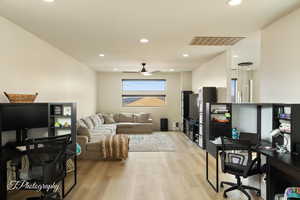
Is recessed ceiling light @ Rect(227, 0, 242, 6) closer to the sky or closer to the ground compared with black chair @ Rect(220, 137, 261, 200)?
closer to the sky

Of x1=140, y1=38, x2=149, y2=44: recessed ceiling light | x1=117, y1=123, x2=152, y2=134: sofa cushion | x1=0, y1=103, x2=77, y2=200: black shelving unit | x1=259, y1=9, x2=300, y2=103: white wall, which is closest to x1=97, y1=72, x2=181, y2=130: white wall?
x1=117, y1=123, x2=152, y2=134: sofa cushion

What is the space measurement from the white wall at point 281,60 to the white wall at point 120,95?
6150 mm

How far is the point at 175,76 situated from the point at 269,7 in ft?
22.9

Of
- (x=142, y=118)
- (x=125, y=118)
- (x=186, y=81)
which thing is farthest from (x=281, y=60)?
(x=125, y=118)

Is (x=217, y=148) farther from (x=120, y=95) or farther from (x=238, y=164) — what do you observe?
(x=120, y=95)

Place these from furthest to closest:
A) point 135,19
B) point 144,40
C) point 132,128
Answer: point 132,128, point 144,40, point 135,19

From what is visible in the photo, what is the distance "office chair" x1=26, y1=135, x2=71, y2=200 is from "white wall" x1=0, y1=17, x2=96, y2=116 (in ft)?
4.02

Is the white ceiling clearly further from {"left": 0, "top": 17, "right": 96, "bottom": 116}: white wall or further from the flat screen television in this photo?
the flat screen television

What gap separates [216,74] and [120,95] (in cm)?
501

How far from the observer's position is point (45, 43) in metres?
4.43

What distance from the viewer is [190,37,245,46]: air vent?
418 centimetres

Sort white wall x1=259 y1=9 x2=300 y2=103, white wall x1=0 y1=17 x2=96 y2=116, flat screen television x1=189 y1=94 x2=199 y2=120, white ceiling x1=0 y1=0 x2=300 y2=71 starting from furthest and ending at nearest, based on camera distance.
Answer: flat screen television x1=189 y1=94 x2=199 y2=120, white wall x1=0 y1=17 x2=96 y2=116, white wall x1=259 y1=9 x2=300 y2=103, white ceiling x1=0 y1=0 x2=300 y2=71

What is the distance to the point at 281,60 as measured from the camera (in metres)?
3.12

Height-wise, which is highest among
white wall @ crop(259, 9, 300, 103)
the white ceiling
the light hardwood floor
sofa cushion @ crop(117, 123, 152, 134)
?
the white ceiling
